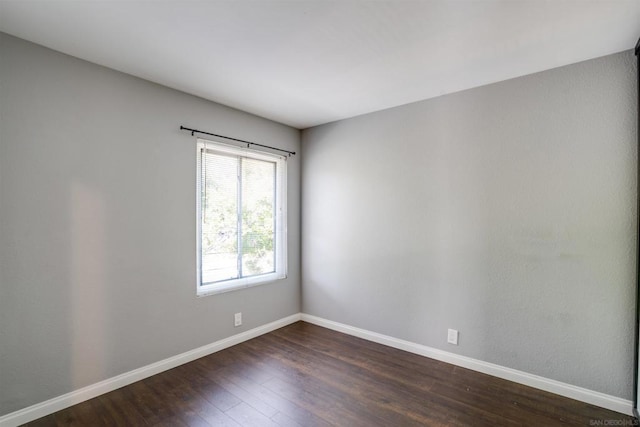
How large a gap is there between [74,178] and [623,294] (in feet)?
13.3

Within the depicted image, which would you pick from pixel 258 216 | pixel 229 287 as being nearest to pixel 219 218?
pixel 258 216

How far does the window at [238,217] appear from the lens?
3082mm

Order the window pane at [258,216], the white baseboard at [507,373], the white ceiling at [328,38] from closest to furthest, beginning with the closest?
the white ceiling at [328,38]
the white baseboard at [507,373]
the window pane at [258,216]

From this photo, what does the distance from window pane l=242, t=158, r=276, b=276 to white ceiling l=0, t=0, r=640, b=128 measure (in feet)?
3.51

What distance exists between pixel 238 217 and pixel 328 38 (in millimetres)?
2068

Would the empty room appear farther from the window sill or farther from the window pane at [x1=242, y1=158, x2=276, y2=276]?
the window pane at [x1=242, y1=158, x2=276, y2=276]

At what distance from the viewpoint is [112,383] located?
2.38 meters

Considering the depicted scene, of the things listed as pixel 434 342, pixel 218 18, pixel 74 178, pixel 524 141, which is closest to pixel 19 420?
pixel 74 178

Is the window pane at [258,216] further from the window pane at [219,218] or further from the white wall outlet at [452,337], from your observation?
the white wall outlet at [452,337]

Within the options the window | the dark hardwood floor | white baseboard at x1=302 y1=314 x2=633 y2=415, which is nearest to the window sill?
the window

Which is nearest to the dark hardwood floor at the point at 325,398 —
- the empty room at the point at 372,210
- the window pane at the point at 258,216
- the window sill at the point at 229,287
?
the empty room at the point at 372,210

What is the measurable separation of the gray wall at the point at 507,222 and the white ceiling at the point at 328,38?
1.09 feet

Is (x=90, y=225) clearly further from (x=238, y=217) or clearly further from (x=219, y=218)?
(x=238, y=217)

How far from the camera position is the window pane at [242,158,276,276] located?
11.4 ft
